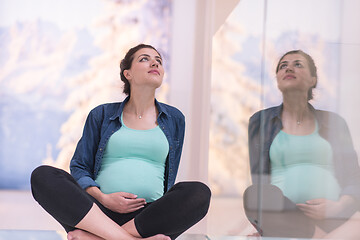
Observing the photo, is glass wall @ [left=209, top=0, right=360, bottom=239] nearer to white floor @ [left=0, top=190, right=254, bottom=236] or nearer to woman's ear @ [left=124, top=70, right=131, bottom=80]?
woman's ear @ [left=124, top=70, right=131, bottom=80]

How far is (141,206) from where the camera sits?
1.79 meters

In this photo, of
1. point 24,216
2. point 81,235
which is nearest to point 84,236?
point 81,235

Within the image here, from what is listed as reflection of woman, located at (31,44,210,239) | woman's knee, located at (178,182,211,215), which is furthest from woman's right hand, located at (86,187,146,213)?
woman's knee, located at (178,182,211,215)

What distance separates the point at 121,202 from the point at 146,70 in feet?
2.05

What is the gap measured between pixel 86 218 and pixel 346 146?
0.90 metres

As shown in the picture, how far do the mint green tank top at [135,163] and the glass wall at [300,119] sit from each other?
35 cm

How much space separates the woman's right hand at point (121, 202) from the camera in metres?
1.73

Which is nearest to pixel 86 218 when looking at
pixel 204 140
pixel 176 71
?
pixel 204 140

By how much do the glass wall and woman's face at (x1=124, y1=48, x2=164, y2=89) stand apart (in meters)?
0.42

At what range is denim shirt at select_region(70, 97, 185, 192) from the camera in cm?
191

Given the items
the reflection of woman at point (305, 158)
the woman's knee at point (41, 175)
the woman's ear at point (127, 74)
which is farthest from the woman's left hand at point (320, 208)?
the woman's ear at point (127, 74)

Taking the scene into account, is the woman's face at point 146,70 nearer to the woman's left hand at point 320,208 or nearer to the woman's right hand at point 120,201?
the woman's right hand at point 120,201

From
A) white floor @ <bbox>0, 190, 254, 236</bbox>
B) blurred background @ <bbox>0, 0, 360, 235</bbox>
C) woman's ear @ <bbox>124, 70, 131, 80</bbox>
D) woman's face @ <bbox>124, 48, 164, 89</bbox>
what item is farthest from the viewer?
blurred background @ <bbox>0, 0, 360, 235</bbox>

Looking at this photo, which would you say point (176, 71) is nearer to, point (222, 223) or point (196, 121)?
point (196, 121)
